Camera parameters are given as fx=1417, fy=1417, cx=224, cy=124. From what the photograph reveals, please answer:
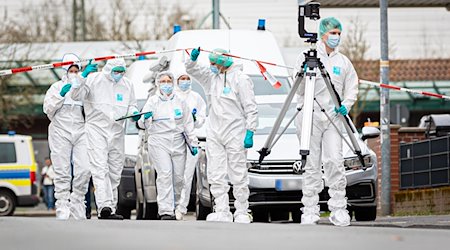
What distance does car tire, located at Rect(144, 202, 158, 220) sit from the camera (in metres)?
16.8

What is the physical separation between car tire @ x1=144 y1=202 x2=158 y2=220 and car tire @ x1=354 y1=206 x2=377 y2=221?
9.00 feet

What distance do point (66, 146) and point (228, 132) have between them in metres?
2.44

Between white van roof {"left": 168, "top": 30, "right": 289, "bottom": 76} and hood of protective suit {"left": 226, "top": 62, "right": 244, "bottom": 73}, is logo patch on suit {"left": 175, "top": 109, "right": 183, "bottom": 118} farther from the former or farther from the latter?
white van roof {"left": 168, "top": 30, "right": 289, "bottom": 76}

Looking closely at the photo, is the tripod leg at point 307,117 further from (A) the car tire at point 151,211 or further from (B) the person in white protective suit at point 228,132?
(A) the car tire at point 151,211

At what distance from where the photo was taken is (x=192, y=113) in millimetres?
15914

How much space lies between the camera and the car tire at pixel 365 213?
592 inches

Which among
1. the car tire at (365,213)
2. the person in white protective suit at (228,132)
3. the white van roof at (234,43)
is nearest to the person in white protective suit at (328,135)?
the person in white protective suit at (228,132)

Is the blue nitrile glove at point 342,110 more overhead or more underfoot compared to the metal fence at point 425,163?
more overhead

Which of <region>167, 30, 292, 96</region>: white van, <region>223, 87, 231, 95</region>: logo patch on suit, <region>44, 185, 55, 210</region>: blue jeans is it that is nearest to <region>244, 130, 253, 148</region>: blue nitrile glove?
<region>223, 87, 231, 95</region>: logo patch on suit

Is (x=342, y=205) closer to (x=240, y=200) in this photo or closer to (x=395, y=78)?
(x=240, y=200)

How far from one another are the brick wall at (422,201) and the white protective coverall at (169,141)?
14.5ft

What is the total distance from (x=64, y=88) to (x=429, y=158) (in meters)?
7.56

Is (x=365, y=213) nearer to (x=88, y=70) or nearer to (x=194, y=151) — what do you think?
(x=194, y=151)

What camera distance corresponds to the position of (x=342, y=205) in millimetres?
12719
